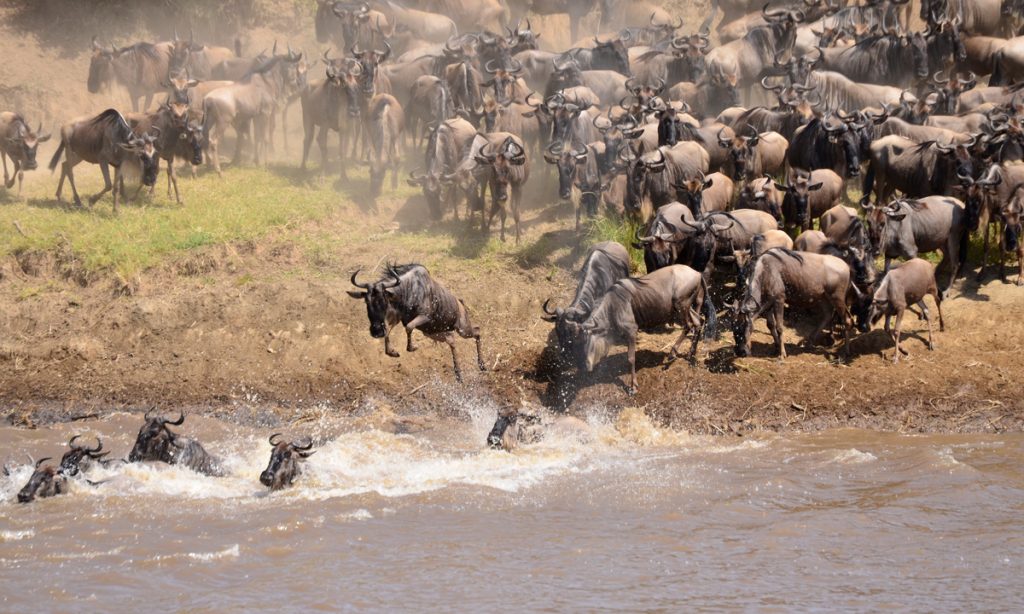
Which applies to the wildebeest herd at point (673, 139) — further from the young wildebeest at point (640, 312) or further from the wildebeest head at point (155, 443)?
the wildebeest head at point (155, 443)

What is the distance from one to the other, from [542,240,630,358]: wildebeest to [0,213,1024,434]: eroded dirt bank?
49 cm

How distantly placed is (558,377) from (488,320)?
1527 millimetres

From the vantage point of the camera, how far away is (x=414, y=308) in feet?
42.0

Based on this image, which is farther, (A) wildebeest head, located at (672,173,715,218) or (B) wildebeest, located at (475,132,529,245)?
(B) wildebeest, located at (475,132,529,245)

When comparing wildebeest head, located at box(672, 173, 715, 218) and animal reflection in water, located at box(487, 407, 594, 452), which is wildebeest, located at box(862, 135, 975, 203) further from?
animal reflection in water, located at box(487, 407, 594, 452)

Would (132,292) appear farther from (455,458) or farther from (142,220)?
(455,458)

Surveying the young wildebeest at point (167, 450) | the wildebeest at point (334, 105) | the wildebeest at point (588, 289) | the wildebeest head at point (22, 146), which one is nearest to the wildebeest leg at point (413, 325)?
the wildebeest at point (588, 289)

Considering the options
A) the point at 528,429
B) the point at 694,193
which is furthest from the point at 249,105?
the point at 528,429

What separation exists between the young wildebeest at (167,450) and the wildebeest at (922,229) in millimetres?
8061

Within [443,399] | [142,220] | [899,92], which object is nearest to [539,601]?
[443,399]

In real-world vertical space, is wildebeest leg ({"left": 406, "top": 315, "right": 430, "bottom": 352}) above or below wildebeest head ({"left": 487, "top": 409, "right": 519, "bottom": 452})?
above

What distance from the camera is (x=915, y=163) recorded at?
52.9 feet

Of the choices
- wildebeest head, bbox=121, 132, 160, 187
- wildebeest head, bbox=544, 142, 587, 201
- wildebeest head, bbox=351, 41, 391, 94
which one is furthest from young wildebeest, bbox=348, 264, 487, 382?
wildebeest head, bbox=351, 41, 391, 94

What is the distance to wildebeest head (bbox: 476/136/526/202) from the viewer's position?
16.5 metres
